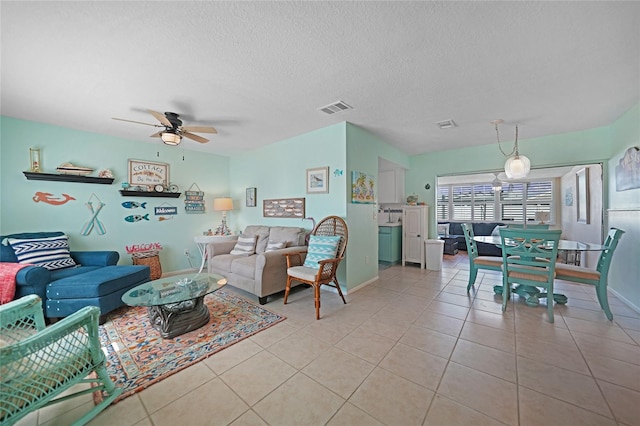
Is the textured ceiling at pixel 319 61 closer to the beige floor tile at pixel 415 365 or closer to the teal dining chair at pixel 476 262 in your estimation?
the teal dining chair at pixel 476 262

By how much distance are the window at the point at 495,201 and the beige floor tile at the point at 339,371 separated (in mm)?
7638

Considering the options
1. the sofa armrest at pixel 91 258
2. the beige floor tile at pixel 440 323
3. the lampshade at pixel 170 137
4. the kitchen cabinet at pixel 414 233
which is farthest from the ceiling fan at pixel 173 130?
the kitchen cabinet at pixel 414 233

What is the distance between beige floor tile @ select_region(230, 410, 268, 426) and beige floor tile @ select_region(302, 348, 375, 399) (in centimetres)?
45

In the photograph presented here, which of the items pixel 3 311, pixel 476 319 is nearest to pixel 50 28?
pixel 3 311

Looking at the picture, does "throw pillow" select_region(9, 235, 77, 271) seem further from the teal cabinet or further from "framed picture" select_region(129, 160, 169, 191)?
the teal cabinet

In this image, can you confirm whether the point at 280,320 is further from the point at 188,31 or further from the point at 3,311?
the point at 188,31

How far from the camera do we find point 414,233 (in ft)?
16.4

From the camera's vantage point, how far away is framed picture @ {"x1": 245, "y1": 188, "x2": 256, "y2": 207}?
476cm

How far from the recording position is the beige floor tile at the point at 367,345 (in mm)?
1935

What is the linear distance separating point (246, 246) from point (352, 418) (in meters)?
2.97

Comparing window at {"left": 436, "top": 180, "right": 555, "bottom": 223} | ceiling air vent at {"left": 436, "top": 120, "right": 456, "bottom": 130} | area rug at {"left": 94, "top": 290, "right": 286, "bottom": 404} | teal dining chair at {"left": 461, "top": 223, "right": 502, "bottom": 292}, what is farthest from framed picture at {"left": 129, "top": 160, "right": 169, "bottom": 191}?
window at {"left": 436, "top": 180, "right": 555, "bottom": 223}

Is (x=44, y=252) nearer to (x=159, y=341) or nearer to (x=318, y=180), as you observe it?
(x=159, y=341)

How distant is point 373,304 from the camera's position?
2.97m

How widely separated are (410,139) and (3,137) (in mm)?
5834
